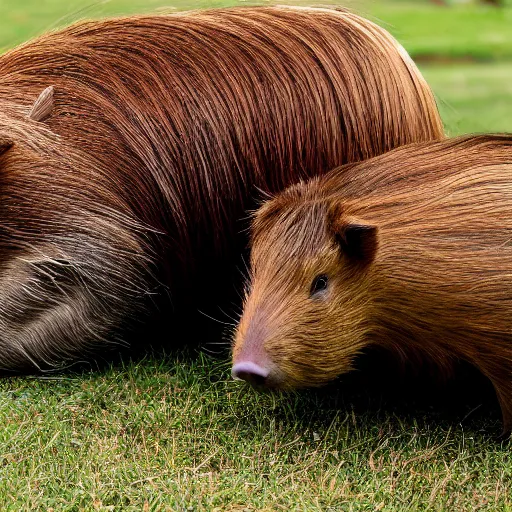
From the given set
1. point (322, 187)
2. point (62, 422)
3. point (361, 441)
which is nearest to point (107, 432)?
point (62, 422)

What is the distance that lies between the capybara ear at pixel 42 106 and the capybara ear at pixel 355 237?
107cm

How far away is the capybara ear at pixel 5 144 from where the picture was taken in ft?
11.0

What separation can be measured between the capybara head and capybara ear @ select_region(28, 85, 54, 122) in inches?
36.3

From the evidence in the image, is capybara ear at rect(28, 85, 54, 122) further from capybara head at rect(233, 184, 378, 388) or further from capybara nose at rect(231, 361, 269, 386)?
capybara nose at rect(231, 361, 269, 386)

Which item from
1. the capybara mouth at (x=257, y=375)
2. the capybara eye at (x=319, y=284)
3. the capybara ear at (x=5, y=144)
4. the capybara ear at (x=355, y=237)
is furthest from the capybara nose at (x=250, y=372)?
the capybara ear at (x=5, y=144)

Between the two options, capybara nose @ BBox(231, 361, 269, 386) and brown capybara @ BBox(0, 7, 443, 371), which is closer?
capybara nose @ BBox(231, 361, 269, 386)

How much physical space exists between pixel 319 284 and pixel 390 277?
22 cm

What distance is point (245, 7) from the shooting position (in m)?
3.88

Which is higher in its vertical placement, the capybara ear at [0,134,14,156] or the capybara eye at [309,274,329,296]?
the capybara ear at [0,134,14,156]

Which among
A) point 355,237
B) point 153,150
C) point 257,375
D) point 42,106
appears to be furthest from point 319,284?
point 42,106

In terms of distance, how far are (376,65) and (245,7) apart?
61 cm

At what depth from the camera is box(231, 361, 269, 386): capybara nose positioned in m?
2.92

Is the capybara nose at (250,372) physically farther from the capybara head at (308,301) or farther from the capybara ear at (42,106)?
the capybara ear at (42,106)

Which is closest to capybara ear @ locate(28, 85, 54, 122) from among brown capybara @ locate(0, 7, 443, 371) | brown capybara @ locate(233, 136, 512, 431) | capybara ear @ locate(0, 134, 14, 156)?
brown capybara @ locate(0, 7, 443, 371)
